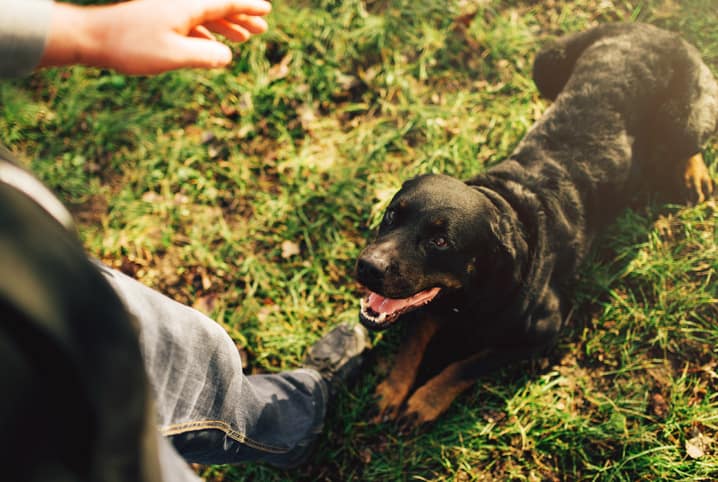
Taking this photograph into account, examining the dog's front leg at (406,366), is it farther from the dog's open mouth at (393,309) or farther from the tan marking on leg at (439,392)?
the dog's open mouth at (393,309)

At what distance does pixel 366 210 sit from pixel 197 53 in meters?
2.25

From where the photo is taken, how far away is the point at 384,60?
13.3ft

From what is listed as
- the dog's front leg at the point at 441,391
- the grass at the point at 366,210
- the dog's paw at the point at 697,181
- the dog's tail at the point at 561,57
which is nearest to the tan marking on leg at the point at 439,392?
the dog's front leg at the point at 441,391

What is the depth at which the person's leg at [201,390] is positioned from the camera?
170 cm

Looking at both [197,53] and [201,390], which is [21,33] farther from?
[201,390]

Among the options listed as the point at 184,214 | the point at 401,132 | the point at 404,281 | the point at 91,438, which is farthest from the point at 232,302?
the point at 91,438

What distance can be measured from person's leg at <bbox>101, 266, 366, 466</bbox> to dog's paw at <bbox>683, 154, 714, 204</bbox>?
2.98m

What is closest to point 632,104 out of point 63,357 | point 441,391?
point 441,391

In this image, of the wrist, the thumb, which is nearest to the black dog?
the thumb

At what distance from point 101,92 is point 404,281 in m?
3.32

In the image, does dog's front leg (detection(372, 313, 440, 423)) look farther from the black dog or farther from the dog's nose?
the dog's nose

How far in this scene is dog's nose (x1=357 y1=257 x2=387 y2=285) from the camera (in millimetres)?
2455

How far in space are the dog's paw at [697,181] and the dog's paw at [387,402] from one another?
7.74 feet

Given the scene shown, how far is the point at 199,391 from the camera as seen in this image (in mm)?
1865
